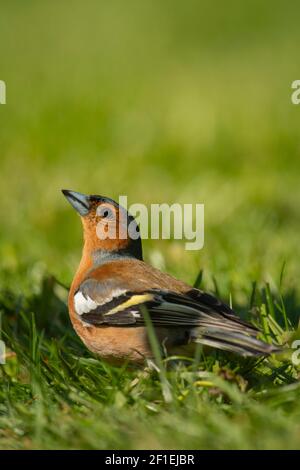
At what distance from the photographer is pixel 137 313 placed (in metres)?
4.29

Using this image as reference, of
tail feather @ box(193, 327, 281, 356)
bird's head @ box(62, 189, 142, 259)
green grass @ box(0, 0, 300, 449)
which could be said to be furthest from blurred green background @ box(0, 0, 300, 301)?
tail feather @ box(193, 327, 281, 356)

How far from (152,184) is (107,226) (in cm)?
391

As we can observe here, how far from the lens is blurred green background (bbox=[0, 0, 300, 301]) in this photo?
7.29 metres

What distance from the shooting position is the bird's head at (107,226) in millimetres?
4938

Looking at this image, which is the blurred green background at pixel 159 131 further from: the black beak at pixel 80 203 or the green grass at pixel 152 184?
the black beak at pixel 80 203

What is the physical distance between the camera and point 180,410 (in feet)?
12.0

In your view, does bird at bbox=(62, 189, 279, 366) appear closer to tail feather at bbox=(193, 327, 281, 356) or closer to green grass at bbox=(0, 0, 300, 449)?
tail feather at bbox=(193, 327, 281, 356)

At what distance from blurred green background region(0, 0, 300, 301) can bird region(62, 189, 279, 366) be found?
1087mm

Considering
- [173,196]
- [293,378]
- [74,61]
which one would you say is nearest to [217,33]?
[74,61]

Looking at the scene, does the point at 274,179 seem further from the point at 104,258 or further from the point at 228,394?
A: the point at 228,394

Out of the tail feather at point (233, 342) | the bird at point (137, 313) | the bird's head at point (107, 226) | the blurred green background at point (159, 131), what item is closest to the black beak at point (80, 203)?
the bird's head at point (107, 226)

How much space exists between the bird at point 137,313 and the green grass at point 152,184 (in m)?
0.12

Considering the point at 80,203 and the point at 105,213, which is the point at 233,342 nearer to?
the point at 105,213

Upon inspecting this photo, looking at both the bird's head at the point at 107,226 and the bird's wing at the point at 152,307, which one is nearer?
the bird's wing at the point at 152,307
